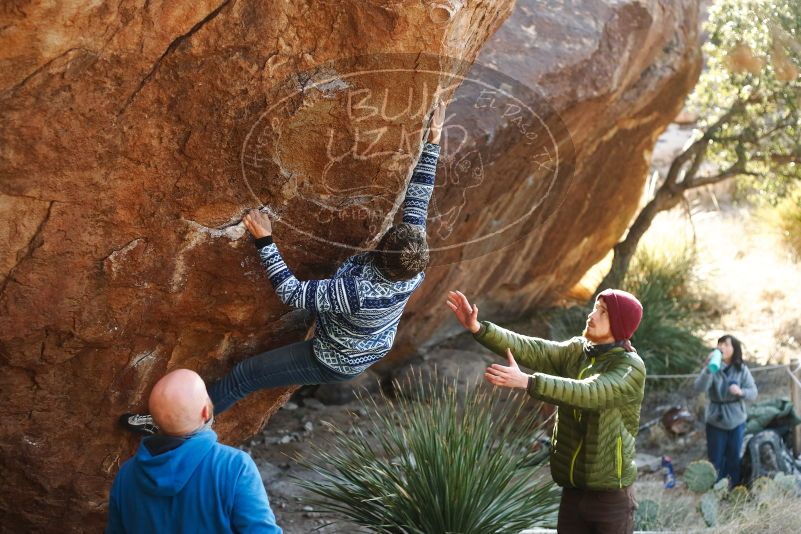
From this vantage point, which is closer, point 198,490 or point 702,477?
point 198,490

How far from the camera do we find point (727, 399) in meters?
7.41

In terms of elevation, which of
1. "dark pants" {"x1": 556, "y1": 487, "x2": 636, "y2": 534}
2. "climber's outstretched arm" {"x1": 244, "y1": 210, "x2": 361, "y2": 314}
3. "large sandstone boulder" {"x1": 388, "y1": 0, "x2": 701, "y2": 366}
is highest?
"large sandstone boulder" {"x1": 388, "y1": 0, "x2": 701, "y2": 366}

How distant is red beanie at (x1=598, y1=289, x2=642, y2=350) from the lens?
4.17 meters

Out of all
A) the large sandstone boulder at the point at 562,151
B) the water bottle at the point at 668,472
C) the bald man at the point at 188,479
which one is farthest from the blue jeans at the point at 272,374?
the water bottle at the point at 668,472

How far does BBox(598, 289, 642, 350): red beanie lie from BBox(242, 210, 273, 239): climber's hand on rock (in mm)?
1533

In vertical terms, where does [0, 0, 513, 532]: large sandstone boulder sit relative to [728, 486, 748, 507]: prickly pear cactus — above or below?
above

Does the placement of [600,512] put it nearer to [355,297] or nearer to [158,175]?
[355,297]

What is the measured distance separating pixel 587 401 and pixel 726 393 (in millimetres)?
3762

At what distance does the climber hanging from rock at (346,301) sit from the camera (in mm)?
4402

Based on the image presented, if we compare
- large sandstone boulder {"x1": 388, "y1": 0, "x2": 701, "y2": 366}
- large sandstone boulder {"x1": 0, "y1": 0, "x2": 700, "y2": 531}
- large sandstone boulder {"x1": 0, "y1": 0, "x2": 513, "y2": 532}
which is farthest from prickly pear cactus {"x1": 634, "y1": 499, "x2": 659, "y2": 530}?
large sandstone boulder {"x1": 0, "y1": 0, "x2": 513, "y2": 532}

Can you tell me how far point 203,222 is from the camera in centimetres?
453

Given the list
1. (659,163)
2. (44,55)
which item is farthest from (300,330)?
(659,163)

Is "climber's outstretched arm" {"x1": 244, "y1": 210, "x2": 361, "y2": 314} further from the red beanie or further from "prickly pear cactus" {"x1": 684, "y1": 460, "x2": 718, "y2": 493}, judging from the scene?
"prickly pear cactus" {"x1": 684, "y1": 460, "x2": 718, "y2": 493}

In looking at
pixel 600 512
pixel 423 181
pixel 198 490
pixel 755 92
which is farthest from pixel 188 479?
pixel 755 92
